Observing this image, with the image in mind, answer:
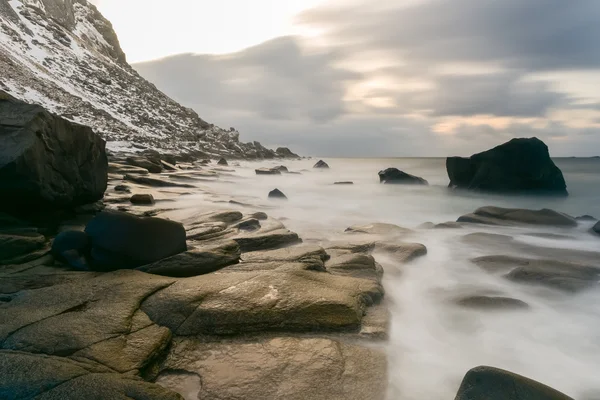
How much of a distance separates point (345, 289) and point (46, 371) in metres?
3.34

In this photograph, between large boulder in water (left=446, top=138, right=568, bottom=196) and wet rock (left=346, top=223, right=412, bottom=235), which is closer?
wet rock (left=346, top=223, right=412, bottom=235)

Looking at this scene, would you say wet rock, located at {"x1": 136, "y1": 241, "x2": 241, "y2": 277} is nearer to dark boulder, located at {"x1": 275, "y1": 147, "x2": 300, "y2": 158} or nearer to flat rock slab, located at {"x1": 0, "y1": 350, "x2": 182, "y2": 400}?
flat rock slab, located at {"x1": 0, "y1": 350, "x2": 182, "y2": 400}

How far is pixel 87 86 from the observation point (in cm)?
7375

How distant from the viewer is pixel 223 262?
18.9 ft

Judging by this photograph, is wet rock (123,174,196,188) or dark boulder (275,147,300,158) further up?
dark boulder (275,147,300,158)

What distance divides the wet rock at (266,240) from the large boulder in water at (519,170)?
21.4m

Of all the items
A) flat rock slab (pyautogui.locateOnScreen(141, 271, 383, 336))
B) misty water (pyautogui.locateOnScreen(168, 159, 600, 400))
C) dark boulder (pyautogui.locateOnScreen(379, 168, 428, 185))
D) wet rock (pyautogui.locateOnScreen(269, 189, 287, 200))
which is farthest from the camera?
dark boulder (pyautogui.locateOnScreen(379, 168, 428, 185))

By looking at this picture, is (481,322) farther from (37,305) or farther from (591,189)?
(591,189)

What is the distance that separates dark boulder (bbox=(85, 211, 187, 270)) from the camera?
5.31 metres

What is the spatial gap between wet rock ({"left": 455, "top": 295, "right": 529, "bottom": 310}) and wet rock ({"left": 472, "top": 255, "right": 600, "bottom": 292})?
3.86ft

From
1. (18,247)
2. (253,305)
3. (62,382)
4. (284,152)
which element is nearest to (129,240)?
(18,247)

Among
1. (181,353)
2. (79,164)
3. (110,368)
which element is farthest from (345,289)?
(79,164)

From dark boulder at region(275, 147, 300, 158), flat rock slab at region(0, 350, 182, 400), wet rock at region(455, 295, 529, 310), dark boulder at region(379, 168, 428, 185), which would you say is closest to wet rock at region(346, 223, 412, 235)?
wet rock at region(455, 295, 529, 310)

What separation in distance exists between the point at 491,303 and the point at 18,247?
716cm
